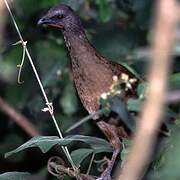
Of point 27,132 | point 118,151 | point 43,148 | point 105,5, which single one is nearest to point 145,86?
point 43,148

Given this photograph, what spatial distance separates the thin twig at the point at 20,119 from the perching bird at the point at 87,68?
94 centimetres

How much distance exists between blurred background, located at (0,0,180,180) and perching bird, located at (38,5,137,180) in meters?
0.39

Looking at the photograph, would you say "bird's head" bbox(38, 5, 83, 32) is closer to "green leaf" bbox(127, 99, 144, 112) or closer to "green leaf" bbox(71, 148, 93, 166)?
"green leaf" bbox(71, 148, 93, 166)

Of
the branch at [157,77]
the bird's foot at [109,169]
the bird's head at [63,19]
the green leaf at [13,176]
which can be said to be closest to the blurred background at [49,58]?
the bird's head at [63,19]

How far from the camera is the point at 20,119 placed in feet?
11.8

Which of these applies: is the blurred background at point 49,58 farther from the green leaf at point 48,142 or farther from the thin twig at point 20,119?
the green leaf at point 48,142

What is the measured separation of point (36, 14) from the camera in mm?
3521

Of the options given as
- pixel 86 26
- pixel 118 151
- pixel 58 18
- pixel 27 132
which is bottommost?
pixel 27 132

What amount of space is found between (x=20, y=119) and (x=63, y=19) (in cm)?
102

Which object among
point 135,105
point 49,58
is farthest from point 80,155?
point 49,58

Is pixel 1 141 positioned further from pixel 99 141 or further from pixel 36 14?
pixel 99 141

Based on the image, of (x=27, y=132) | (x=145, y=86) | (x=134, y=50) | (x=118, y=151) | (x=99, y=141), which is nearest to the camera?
(x=145, y=86)

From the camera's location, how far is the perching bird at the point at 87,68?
2.59 m

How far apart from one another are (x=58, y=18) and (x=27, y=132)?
1076 mm
